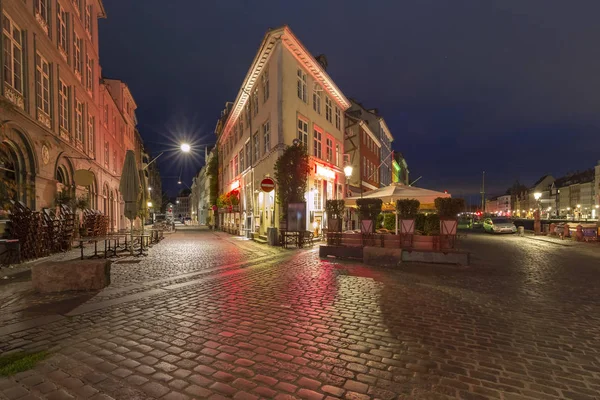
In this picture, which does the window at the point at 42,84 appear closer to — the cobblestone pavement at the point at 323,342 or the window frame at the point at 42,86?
the window frame at the point at 42,86

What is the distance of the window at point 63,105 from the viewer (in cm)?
1620

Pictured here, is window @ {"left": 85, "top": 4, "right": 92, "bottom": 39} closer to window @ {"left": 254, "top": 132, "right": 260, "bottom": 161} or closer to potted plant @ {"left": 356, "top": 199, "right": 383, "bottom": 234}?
window @ {"left": 254, "top": 132, "right": 260, "bottom": 161}

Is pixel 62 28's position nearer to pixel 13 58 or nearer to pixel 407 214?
pixel 13 58

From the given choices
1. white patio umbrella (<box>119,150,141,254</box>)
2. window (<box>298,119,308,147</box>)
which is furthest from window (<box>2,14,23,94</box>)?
window (<box>298,119,308,147</box>)

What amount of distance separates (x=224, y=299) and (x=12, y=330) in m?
3.15

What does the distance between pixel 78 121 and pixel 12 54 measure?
323 inches

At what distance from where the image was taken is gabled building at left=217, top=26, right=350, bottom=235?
18.4 m

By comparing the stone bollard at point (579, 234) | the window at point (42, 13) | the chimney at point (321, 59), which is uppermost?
the chimney at point (321, 59)

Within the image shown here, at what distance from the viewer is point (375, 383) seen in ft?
10.4

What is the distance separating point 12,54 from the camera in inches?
463

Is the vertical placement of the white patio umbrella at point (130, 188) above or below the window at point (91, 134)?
below

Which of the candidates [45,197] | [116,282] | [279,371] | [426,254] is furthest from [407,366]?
[45,197]

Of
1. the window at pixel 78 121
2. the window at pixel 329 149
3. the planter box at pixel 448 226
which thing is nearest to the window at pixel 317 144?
the window at pixel 329 149

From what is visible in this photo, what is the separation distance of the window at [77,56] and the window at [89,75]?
1.18 m
